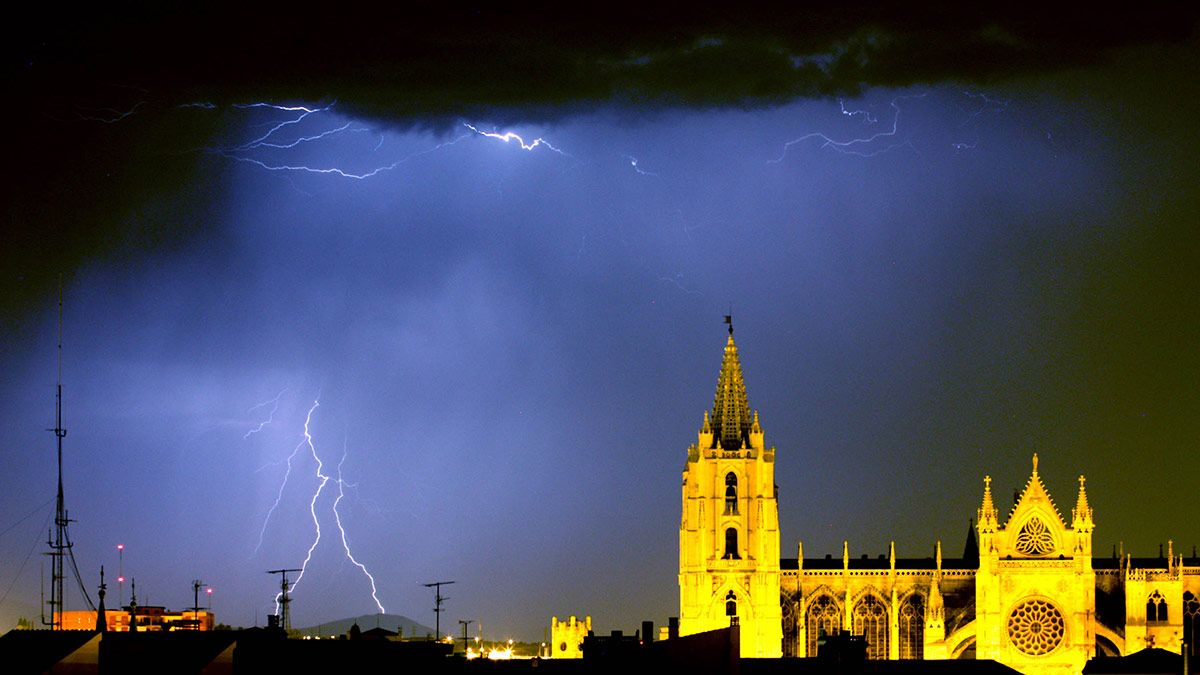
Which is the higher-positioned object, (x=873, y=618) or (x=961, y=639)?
(x=873, y=618)

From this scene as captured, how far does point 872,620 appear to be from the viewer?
144m

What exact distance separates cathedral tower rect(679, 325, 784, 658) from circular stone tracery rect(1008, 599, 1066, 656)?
13289 millimetres

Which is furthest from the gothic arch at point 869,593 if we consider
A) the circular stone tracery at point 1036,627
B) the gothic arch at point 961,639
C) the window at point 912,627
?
the circular stone tracery at point 1036,627

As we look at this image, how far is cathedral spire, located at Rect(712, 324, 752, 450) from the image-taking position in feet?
498

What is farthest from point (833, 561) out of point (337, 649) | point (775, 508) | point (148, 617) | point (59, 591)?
point (337, 649)

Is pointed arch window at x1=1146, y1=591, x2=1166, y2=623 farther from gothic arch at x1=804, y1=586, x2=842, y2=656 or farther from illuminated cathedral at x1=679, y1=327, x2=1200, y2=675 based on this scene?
gothic arch at x1=804, y1=586, x2=842, y2=656

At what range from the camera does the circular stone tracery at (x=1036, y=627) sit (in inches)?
5472

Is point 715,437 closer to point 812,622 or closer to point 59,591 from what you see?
point 812,622

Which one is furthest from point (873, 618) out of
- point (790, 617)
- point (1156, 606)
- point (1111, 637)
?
point (1156, 606)

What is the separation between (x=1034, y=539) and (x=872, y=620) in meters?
10.7

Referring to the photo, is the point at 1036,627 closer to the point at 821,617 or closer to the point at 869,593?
the point at 869,593

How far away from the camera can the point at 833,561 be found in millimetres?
149750

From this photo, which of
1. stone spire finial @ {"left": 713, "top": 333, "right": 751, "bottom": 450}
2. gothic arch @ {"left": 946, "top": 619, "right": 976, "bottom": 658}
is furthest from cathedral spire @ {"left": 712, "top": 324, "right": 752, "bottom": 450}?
gothic arch @ {"left": 946, "top": 619, "right": 976, "bottom": 658}

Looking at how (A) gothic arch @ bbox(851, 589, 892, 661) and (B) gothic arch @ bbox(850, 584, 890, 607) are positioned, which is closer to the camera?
(A) gothic arch @ bbox(851, 589, 892, 661)
